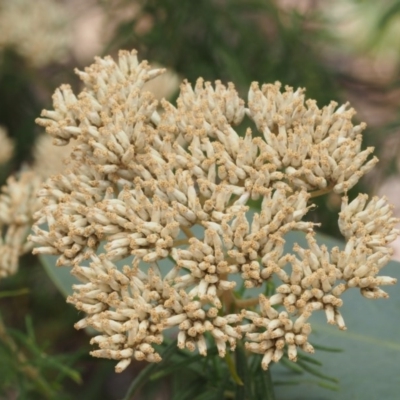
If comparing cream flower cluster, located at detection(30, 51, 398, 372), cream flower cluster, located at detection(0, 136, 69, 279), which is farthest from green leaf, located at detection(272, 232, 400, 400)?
cream flower cluster, located at detection(0, 136, 69, 279)

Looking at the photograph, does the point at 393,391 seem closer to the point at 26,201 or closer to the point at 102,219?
the point at 102,219

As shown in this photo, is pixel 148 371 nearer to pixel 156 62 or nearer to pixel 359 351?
pixel 359 351

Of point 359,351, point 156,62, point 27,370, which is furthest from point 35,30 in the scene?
point 359,351

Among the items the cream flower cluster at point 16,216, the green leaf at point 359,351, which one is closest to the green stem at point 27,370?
the cream flower cluster at point 16,216

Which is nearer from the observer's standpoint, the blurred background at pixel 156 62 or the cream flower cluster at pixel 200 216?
the cream flower cluster at pixel 200 216

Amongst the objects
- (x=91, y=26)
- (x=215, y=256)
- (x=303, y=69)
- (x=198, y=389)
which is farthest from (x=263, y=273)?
(x=91, y=26)

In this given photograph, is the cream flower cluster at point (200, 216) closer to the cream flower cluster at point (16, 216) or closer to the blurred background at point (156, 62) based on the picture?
the cream flower cluster at point (16, 216)
